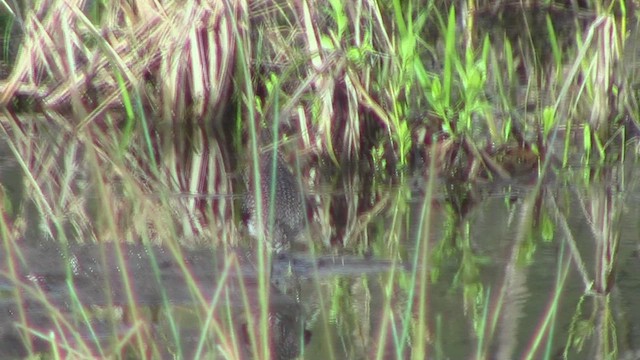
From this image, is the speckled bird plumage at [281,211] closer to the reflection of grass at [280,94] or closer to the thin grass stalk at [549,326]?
the reflection of grass at [280,94]

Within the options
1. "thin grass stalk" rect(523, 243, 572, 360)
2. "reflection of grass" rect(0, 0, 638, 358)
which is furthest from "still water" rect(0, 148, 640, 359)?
"reflection of grass" rect(0, 0, 638, 358)

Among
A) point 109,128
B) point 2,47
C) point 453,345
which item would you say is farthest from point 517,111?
point 2,47

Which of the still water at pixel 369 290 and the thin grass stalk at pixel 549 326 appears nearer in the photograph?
the thin grass stalk at pixel 549 326

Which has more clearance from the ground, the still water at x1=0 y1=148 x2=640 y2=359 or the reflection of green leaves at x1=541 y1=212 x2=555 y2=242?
the still water at x1=0 y1=148 x2=640 y2=359

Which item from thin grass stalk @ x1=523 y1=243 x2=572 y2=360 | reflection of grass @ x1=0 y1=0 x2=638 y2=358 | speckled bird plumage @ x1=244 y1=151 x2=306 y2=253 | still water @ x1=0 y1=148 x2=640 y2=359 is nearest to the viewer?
thin grass stalk @ x1=523 y1=243 x2=572 y2=360

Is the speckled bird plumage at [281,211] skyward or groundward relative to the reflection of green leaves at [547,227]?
skyward

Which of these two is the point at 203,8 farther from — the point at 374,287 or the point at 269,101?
the point at 374,287

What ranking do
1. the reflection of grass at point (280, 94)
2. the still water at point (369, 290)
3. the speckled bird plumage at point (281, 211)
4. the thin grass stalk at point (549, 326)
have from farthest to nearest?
the reflection of grass at point (280, 94), the speckled bird plumage at point (281, 211), the still water at point (369, 290), the thin grass stalk at point (549, 326)

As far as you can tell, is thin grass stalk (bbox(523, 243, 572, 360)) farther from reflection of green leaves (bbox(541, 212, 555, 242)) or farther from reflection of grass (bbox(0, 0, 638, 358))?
reflection of grass (bbox(0, 0, 638, 358))

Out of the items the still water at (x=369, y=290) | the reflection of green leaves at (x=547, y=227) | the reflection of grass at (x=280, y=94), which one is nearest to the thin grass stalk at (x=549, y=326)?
the still water at (x=369, y=290)

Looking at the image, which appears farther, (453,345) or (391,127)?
(391,127)

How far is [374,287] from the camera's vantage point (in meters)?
1.92

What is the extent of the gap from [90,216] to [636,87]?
5.35ft

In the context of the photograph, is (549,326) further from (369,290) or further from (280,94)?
(280,94)
